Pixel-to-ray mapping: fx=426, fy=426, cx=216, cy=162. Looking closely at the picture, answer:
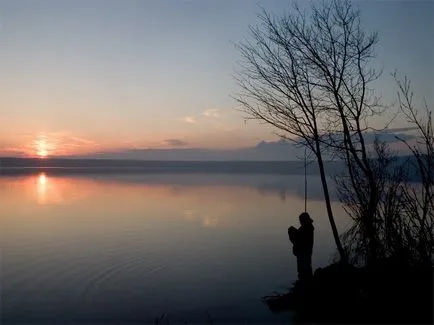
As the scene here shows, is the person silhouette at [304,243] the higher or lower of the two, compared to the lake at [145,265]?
higher

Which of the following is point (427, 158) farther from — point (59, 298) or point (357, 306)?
point (59, 298)

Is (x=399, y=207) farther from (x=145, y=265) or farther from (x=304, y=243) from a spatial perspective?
(x=145, y=265)

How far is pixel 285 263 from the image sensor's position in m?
15.8

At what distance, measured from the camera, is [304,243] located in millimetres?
11094

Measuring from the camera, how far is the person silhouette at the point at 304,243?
11.0 m

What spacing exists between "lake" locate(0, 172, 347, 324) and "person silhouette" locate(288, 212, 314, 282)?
4.78 feet

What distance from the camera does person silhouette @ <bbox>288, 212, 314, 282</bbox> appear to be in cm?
1099

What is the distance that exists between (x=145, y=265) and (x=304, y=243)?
21.8ft

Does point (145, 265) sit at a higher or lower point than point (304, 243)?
lower

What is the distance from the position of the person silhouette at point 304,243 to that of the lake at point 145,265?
1.46 metres

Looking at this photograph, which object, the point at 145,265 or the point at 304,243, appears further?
the point at 145,265

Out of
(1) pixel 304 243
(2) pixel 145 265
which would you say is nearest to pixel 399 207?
(1) pixel 304 243

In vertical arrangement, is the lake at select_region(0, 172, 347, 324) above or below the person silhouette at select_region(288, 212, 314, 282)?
below

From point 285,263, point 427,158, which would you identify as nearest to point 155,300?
point 285,263
